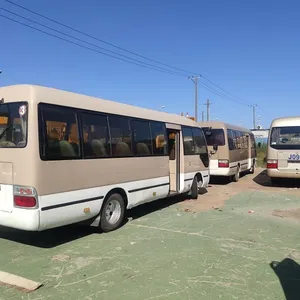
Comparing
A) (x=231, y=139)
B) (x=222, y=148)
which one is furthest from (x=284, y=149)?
(x=231, y=139)

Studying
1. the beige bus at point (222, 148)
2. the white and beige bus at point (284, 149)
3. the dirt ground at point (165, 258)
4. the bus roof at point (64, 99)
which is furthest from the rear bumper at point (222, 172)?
the bus roof at point (64, 99)

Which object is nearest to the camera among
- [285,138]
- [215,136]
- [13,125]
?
[13,125]

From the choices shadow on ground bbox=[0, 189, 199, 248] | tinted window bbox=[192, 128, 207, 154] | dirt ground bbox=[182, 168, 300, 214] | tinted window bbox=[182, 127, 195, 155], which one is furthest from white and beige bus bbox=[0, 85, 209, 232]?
tinted window bbox=[192, 128, 207, 154]

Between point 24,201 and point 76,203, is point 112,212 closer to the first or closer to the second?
point 76,203

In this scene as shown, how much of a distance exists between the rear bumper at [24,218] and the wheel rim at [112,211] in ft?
6.02

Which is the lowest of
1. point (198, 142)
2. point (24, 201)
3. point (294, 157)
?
point (24, 201)

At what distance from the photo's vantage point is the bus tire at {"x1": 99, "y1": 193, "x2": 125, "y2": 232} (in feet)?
22.6

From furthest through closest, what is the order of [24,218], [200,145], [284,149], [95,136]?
1. [284,149]
2. [200,145]
3. [95,136]
4. [24,218]

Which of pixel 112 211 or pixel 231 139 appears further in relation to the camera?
pixel 231 139

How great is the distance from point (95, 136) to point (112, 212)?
5.33 feet

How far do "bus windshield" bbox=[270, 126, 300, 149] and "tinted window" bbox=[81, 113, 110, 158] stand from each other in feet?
30.1

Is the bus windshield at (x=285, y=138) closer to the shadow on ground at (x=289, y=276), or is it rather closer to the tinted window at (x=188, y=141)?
the tinted window at (x=188, y=141)

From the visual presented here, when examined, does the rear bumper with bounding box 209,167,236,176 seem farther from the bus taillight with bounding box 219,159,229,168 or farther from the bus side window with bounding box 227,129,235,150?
the bus side window with bounding box 227,129,235,150

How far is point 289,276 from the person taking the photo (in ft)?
16.0
